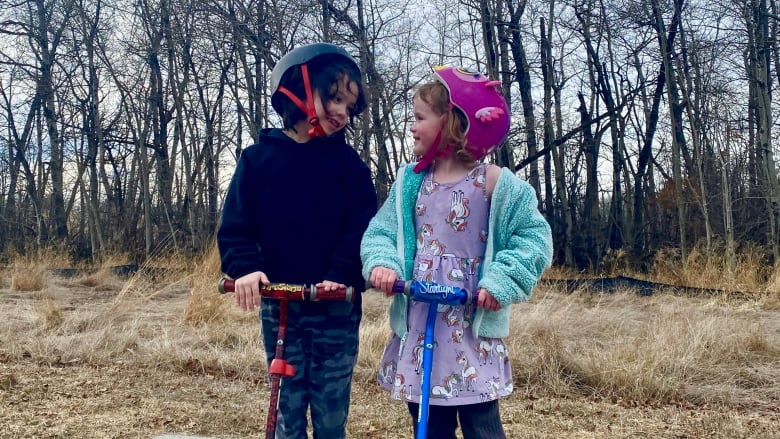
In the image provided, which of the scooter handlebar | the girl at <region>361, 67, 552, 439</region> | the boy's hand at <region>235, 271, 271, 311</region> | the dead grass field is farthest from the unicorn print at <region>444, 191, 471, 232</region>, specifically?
the dead grass field

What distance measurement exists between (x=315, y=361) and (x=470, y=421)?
1.62ft

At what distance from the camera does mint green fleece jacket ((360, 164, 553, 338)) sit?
190 centimetres

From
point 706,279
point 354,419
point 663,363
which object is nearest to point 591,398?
point 663,363

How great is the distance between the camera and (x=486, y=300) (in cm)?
188

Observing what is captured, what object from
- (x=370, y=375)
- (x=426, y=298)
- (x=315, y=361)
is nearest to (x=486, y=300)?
(x=426, y=298)

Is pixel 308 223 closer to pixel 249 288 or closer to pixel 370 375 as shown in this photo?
pixel 249 288

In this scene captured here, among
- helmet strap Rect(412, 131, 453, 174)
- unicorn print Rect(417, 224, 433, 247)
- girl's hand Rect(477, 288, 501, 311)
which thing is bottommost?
girl's hand Rect(477, 288, 501, 311)

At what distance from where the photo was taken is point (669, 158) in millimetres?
15844

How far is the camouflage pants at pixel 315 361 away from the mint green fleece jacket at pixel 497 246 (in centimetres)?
18

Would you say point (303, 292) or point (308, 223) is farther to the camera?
point (308, 223)

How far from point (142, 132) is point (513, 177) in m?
14.0

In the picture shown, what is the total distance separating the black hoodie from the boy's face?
0.06m

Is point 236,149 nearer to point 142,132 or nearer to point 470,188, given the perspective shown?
point 142,132

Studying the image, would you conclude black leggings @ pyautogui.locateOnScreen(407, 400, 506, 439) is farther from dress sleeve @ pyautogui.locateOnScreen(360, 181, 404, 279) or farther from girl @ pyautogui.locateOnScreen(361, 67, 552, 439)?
dress sleeve @ pyautogui.locateOnScreen(360, 181, 404, 279)
